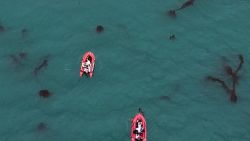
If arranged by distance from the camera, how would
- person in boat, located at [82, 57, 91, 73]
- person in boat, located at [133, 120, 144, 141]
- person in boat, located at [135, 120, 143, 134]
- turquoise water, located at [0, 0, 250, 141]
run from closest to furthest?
1. person in boat, located at [133, 120, 144, 141]
2. person in boat, located at [135, 120, 143, 134]
3. turquoise water, located at [0, 0, 250, 141]
4. person in boat, located at [82, 57, 91, 73]

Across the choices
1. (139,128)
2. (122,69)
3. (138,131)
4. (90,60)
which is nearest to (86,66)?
(90,60)

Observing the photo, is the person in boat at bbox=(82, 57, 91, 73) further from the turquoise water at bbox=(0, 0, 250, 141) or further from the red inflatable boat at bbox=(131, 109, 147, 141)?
the red inflatable boat at bbox=(131, 109, 147, 141)

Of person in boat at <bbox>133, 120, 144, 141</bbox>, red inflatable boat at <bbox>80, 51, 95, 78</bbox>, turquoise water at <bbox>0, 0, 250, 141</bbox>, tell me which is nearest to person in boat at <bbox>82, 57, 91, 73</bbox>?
red inflatable boat at <bbox>80, 51, 95, 78</bbox>

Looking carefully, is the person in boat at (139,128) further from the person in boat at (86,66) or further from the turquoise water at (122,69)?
the person in boat at (86,66)

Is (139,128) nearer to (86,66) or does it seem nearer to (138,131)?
(138,131)

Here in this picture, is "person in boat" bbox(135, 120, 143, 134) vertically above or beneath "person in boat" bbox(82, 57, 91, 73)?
beneath

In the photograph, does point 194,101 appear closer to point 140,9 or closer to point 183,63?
point 183,63
